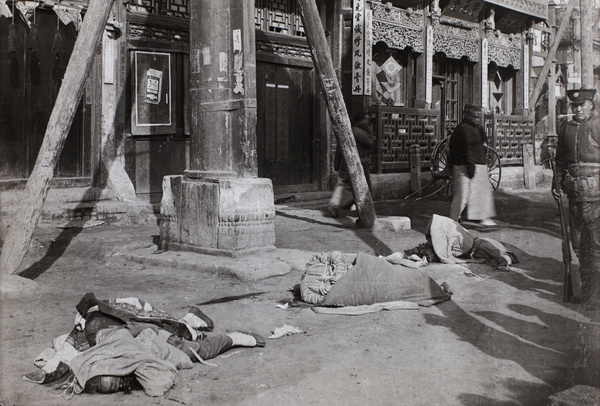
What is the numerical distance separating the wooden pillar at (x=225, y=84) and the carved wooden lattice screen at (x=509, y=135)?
33.4 feet

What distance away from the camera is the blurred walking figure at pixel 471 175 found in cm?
935

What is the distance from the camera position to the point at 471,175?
9.38 m

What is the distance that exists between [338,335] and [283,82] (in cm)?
839

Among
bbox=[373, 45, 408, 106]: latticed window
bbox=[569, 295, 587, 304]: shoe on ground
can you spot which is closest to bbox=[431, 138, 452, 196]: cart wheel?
bbox=[373, 45, 408, 106]: latticed window

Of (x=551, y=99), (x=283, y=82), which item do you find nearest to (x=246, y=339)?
(x=283, y=82)

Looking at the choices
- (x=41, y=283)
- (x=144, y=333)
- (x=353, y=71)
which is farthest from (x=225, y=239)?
(x=353, y=71)

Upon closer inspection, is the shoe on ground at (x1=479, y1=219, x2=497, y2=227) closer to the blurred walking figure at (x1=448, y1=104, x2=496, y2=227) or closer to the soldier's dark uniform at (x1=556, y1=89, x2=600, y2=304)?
the blurred walking figure at (x1=448, y1=104, x2=496, y2=227)

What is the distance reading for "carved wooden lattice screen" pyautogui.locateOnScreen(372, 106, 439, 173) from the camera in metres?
13.2

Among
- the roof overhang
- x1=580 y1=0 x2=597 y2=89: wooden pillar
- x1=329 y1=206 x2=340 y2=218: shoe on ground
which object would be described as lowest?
x1=329 y1=206 x2=340 y2=218: shoe on ground

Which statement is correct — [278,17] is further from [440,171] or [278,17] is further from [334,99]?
[440,171]

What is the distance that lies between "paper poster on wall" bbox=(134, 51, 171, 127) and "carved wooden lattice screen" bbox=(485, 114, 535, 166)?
28.1ft

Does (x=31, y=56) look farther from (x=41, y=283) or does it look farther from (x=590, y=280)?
(x=590, y=280)

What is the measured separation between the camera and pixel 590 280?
5.45 metres

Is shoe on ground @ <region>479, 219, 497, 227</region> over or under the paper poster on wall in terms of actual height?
under
